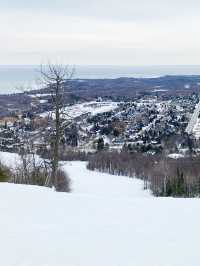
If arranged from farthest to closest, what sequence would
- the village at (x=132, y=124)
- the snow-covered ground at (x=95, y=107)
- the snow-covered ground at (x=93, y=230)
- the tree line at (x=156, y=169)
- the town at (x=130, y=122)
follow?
1. the snow-covered ground at (x=95, y=107)
2. the village at (x=132, y=124)
3. the town at (x=130, y=122)
4. the tree line at (x=156, y=169)
5. the snow-covered ground at (x=93, y=230)

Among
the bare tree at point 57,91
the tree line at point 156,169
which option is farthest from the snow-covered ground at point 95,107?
the bare tree at point 57,91

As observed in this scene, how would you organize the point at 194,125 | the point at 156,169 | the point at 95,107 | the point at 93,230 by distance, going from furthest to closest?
the point at 95,107 < the point at 194,125 < the point at 156,169 < the point at 93,230

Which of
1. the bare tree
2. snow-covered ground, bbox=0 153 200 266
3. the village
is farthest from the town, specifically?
snow-covered ground, bbox=0 153 200 266

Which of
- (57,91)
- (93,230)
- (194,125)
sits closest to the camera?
(93,230)

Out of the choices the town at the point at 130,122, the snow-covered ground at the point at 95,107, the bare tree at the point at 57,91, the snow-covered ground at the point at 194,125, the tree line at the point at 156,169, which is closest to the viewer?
the bare tree at the point at 57,91

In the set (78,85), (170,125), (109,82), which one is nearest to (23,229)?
(170,125)

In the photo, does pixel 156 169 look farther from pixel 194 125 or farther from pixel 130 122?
pixel 130 122

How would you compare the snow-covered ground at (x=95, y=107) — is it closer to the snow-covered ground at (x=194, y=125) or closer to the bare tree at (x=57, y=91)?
the snow-covered ground at (x=194, y=125)

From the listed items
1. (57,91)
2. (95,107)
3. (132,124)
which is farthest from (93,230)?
(95,107)

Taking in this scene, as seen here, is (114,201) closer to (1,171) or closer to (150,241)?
(150,241)
